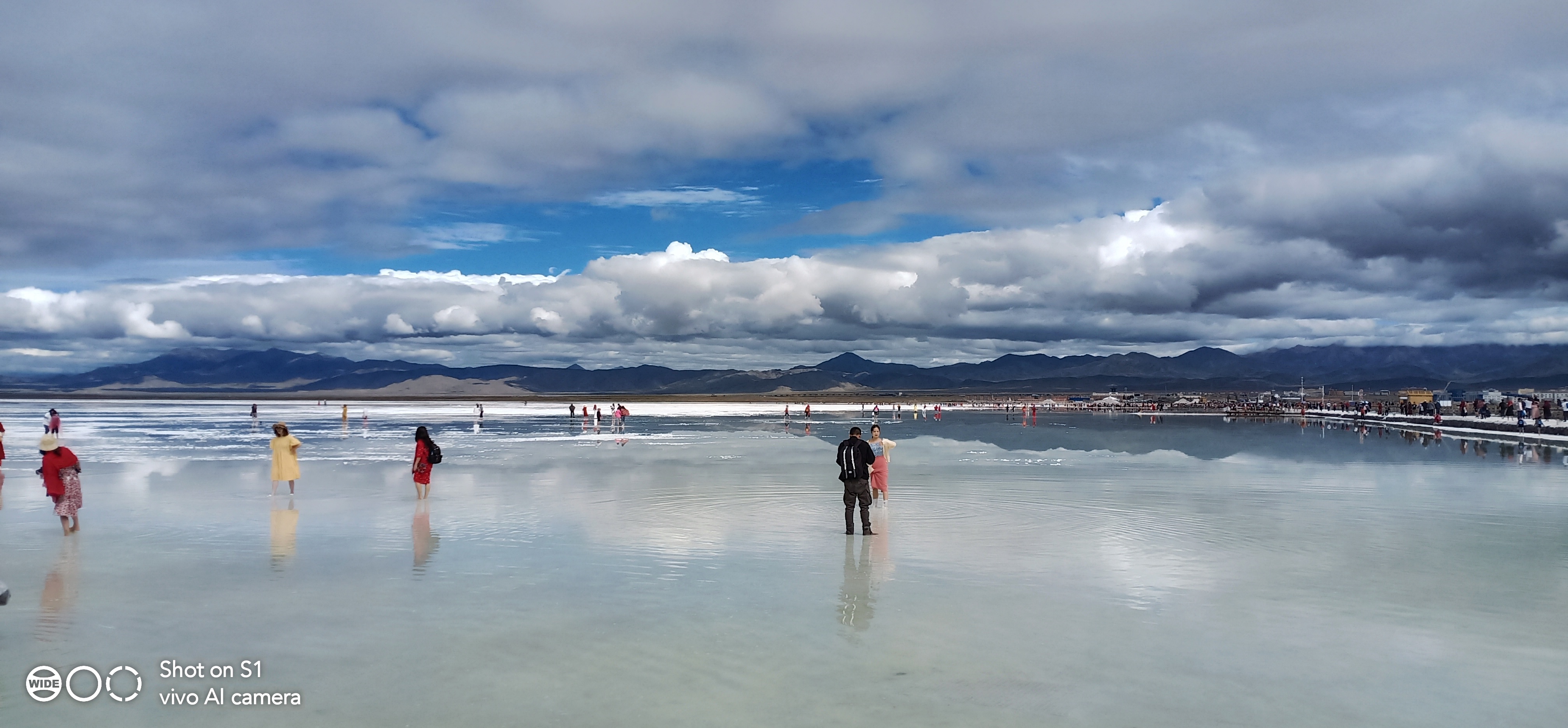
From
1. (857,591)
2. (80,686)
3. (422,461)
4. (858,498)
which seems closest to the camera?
(80,686)

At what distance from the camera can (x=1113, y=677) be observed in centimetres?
848

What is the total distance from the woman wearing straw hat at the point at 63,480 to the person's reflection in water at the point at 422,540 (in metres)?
5.46

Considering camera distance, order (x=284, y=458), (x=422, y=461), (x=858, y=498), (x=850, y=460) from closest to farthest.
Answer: (x=850, y=460) → (x=858, y=498) → (x=422, y=461) → (x=284, y=458)

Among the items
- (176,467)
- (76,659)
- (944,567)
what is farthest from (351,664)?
(176,467)

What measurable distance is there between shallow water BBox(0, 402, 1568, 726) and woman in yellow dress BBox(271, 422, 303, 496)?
64 cm

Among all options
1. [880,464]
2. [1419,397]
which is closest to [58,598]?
[880,464]

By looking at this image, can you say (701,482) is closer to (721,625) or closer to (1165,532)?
(1165,532)

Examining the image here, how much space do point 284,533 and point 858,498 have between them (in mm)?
10181

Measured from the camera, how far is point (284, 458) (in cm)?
2169

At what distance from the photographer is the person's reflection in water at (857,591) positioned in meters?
10.5

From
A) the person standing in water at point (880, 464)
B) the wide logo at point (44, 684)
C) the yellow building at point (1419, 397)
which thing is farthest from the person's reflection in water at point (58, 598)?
the yellow building at point (1419, 397)

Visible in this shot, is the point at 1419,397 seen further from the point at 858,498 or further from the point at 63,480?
the point at 63,480

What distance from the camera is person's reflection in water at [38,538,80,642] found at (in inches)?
392

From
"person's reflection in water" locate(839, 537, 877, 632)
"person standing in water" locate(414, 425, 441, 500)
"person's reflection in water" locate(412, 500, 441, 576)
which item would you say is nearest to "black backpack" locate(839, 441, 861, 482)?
"person's reflection in water" locate(839, 537, 877, 632)
